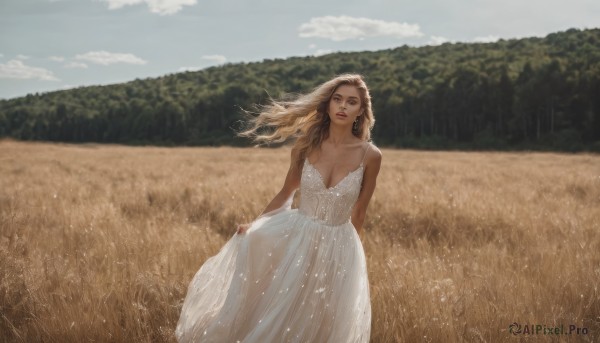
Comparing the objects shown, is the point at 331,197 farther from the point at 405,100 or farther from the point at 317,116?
the point at 405,100

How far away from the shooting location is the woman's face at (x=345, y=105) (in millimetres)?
3041

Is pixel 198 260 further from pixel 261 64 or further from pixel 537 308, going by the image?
pixel 261 64

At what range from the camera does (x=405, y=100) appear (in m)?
68.4

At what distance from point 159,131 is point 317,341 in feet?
286

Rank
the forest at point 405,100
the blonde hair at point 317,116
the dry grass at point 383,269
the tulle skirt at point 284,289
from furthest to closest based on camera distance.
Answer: the forest at point 405,100
the blonde hair at point 317,116
the dry grass at point 383,269
the tulle skirt at point 284,289

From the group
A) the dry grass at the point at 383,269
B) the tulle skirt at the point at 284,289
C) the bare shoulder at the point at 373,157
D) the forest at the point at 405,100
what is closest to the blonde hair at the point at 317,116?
the bare shoulder at the point at 373,157

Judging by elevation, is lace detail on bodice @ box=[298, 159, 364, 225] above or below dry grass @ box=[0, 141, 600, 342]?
above

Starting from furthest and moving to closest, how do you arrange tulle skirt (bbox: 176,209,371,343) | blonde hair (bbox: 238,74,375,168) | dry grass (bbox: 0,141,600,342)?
blonde hair (bbox: 238,74,375,168), dry grass (bbox: 0,141,600,342), tulle skirt (bbox: 176,209,371,343)

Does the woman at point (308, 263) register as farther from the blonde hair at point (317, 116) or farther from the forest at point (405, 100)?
the forest at point (405, 100)

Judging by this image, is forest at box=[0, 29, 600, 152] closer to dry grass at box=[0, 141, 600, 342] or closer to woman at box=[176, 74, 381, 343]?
dry grass at box=[0, 141, 600, 342]

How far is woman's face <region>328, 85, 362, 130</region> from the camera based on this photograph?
3041 millimetres

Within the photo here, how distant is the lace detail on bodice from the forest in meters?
28.7

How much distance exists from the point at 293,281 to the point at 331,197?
1.83 ft

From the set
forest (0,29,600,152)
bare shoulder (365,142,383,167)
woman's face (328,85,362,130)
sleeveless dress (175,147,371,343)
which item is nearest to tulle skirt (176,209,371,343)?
sleeveless dress (175,147,371,343)
